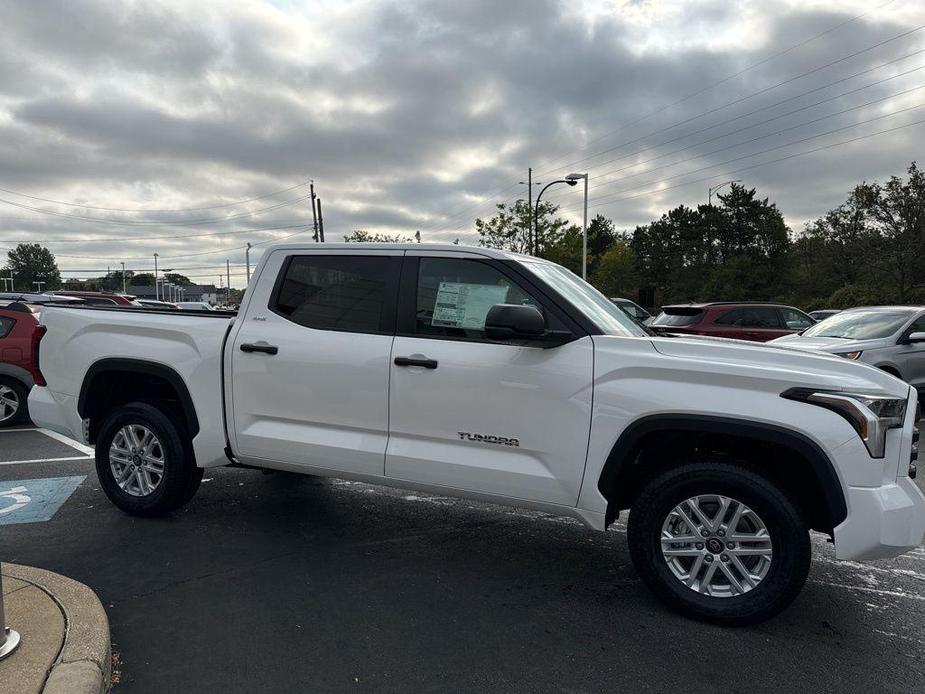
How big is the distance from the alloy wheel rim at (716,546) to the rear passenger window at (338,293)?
79.3 inches

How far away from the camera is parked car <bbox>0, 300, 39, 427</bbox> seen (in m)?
8.21

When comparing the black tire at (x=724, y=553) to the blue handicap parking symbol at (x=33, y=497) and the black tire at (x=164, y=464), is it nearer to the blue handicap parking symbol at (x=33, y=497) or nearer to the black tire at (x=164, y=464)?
the black tire at (x=164, y=464)

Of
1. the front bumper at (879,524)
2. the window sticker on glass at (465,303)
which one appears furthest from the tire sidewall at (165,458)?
the front bumper at (879,524)

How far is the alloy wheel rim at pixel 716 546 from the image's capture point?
3.23 m

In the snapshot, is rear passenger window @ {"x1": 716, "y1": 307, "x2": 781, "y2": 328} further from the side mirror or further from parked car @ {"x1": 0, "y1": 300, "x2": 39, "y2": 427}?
parked car @ {"x1": 0, "y1": 300, "x2": 39, "y2": 427}

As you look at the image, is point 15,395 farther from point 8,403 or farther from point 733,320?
point 733,320

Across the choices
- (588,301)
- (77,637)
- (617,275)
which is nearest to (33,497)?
(77,637)

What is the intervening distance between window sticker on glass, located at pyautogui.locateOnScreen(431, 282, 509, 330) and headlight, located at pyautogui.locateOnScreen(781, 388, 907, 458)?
5.38 ft

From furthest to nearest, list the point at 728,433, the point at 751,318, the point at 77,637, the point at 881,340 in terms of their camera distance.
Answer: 1. the point at 751,318
2. the point at 881,340
3. the point at 728,433
4. the point at 77,637

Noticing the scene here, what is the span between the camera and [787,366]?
3283 millimetres

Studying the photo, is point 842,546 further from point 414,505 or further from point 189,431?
point 189,431

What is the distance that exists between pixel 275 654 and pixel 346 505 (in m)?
2.22

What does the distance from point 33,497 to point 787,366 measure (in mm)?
5663

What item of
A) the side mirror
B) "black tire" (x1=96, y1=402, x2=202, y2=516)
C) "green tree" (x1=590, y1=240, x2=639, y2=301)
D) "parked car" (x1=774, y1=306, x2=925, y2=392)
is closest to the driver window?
the side mirror
